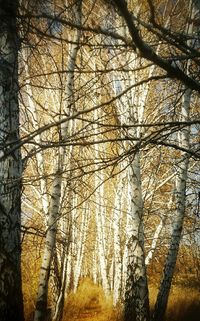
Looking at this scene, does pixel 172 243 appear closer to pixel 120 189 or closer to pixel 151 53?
pixel 120 189

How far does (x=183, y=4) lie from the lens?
646 cm

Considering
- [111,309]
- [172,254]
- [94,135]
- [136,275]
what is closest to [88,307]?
[111,309]

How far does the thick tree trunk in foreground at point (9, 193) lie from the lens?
11.3ft

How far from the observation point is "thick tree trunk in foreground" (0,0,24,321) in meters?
3.46

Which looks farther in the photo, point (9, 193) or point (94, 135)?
point (9, 193)

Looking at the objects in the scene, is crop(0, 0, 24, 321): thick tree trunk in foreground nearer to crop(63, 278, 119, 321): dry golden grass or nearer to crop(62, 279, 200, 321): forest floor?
crop(62, 279, 200, 321): forest floor

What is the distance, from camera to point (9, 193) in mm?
3539

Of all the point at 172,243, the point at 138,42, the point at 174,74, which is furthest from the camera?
the point at 172,243

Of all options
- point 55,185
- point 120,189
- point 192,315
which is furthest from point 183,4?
point 192,315

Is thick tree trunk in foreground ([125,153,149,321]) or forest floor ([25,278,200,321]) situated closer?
thick tree trunk in foreground ([125,153,149,321])

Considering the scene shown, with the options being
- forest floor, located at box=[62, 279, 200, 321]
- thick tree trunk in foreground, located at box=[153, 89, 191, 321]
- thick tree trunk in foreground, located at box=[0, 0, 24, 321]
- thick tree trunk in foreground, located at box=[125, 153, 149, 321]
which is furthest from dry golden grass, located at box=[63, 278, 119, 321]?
thick tree trunk in foreground, located at box=[0, 0, 24, 321]

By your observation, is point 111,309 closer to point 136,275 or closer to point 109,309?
point 109,309

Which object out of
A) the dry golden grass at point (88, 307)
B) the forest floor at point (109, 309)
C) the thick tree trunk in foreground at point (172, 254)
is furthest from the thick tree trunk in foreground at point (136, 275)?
the dry golden grass at point (88, 307)

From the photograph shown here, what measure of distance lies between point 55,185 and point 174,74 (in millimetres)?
3665
